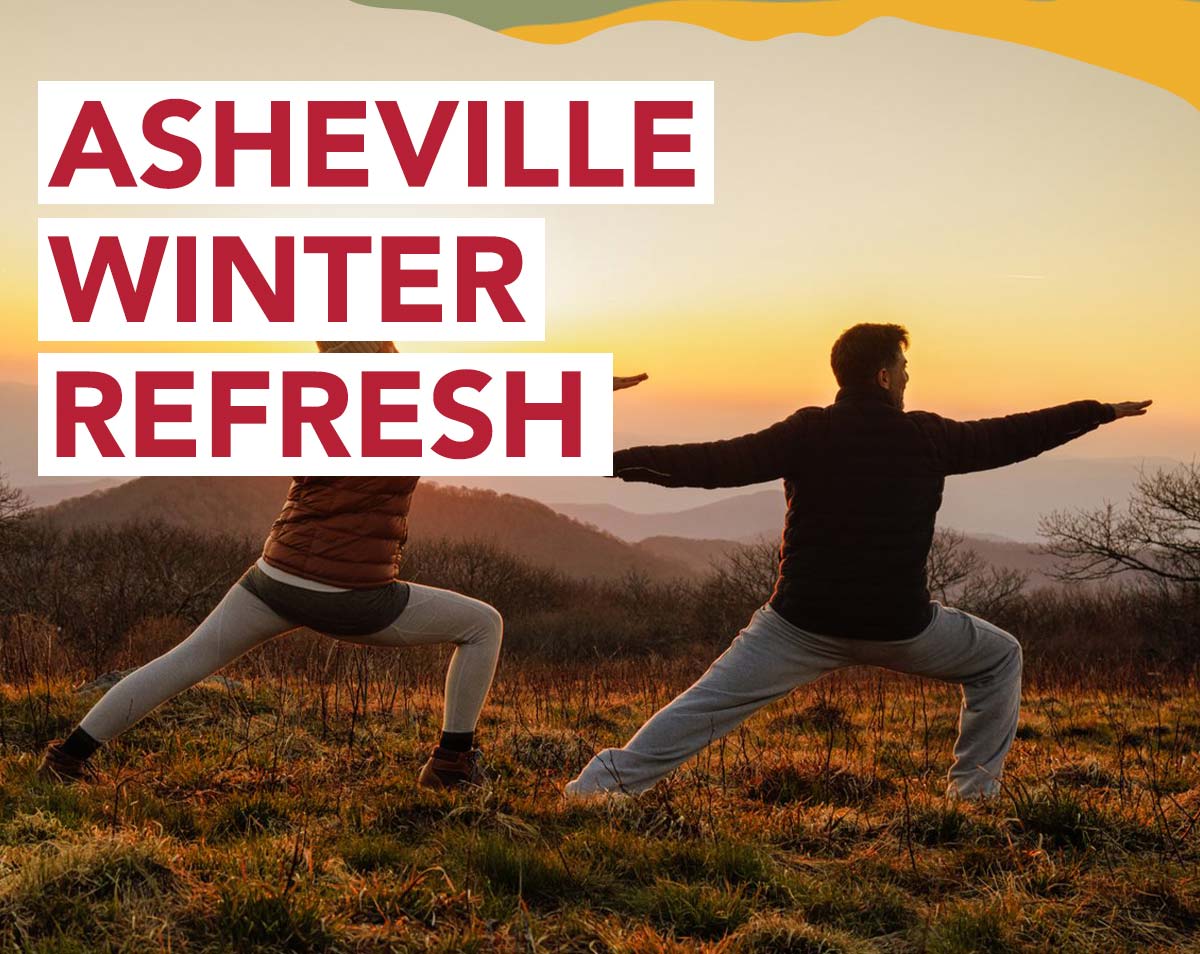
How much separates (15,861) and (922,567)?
3618 millimetres

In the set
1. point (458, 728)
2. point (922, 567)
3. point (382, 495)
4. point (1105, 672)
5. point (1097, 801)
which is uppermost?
point (382, 495)

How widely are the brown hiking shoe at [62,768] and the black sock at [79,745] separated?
0.01 metres

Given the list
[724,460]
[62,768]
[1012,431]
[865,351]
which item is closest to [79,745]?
[62,768]

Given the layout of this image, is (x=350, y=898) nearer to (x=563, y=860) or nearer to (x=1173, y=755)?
(x=563, y=860)

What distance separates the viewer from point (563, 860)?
351 cm

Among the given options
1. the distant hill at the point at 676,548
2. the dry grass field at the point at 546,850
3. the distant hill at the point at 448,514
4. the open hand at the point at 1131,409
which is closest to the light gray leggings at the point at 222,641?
the dry grass field at the point at 546,850

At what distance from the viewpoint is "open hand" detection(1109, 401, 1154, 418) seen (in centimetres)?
509

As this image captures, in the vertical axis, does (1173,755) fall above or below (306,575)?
below

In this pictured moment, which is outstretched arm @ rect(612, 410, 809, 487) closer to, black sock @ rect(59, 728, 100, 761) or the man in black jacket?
the man in black jacket

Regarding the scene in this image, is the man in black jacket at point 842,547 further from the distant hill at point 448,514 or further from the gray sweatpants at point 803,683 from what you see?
the distant hill at point 448,514

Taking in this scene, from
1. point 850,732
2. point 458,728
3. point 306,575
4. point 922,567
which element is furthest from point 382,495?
point 850,732

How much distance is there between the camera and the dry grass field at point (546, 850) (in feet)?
9.70

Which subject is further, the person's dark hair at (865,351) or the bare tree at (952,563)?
the bare tree at (952,563)

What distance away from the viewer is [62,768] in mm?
4336
